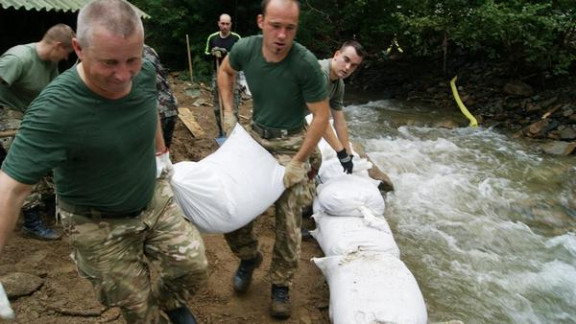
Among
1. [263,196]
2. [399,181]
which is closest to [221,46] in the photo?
[399,181]

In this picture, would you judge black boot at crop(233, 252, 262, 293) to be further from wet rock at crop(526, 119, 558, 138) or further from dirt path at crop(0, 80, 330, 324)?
wet rock at crop(526, 119, 558, 138)

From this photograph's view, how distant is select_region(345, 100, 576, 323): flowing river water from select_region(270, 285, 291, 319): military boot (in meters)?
1.09

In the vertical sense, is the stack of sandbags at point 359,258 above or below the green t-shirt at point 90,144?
below

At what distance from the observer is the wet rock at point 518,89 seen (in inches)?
325

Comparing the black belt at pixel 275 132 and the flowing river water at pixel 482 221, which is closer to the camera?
the black belt at pixel 275 132

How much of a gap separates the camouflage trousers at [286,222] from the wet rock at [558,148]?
543 centimetres

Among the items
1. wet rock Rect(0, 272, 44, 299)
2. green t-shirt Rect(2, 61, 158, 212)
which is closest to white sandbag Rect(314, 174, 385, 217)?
green t-shirt Rect(2, 61, 158, 212)

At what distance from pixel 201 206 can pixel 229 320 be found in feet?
2.64

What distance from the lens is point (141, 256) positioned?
187 centimetres

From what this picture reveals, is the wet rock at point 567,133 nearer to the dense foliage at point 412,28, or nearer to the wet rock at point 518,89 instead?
the dense foliage at point 412,28

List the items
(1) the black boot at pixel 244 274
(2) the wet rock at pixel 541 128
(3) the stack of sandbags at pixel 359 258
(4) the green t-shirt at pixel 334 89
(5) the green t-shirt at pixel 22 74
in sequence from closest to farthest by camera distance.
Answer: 1. (3) the stack of sandbags at pixel 359 258
2. (1) the black boot at pixel 244 274
3. (5) the green t-shirt at pixel 22 74
4. (4) the green t-shirt at pixel 334 89
5. (2) the wet rock at pixel 541 128

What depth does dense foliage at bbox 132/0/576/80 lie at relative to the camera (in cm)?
721

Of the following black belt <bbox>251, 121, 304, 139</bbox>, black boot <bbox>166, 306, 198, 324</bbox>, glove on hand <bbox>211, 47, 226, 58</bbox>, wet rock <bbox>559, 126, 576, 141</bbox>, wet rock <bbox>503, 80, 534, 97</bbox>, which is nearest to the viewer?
black boot <bbox>166, 306, 198, 324</bbox>

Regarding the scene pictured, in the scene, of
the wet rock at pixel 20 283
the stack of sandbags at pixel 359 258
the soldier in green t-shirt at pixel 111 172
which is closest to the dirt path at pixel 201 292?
the wet rock at pixel 20 283
